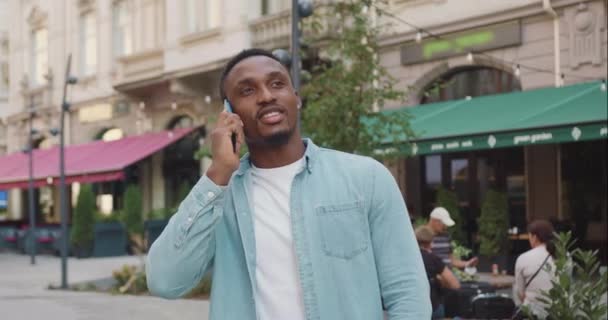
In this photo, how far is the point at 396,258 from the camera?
6.94ft

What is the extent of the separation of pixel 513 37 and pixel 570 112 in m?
2.78

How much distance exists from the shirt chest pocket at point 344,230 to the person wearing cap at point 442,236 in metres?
6.12

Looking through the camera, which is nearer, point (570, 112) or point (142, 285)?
point (570, 112)

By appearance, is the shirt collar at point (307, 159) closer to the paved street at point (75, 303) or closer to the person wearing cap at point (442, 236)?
the person wearing cap at point (442, 236)

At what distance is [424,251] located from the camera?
6.54m

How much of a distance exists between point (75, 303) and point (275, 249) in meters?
10.4

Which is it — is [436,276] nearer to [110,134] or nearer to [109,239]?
[109,239]

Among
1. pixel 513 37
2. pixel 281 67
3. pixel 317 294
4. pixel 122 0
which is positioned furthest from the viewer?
pixel 122 0

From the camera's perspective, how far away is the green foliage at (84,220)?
20.6 metres

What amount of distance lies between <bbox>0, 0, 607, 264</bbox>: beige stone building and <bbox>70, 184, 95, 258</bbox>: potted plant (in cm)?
306

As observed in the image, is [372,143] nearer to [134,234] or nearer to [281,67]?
[281,67]

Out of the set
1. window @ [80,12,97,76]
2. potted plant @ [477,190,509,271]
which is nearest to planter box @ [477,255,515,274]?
potted plant @ [477,190,509,271]

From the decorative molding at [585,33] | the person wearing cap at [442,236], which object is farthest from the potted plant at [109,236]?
the person wearing cap at [442,236]

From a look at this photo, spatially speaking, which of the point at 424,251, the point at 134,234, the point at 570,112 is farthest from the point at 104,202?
the point at 424,251
